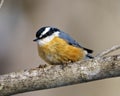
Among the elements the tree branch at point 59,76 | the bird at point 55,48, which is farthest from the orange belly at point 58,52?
the tree branch at point 59,76

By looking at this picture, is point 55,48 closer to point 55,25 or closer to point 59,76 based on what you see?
point 59,76

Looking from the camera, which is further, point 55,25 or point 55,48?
point 55,25

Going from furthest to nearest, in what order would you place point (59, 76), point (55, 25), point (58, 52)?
point (55, 25), point (58, 52), point (59, 76)

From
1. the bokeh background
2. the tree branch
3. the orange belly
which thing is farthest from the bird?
the bokeh background

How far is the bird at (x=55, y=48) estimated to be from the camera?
3.40 m

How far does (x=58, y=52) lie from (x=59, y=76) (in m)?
0.35

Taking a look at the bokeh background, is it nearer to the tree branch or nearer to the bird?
the bird

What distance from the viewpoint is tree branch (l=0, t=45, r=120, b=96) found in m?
3.04

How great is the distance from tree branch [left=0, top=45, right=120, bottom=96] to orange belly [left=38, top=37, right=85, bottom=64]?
0.24 meters

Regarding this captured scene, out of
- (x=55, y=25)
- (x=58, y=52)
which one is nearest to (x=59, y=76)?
(x=58, y=52)

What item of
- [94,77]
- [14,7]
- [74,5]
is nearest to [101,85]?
[74,5]

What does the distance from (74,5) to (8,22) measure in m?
0.94

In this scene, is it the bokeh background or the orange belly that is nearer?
→ the orange belly

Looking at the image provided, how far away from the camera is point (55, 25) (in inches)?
246
